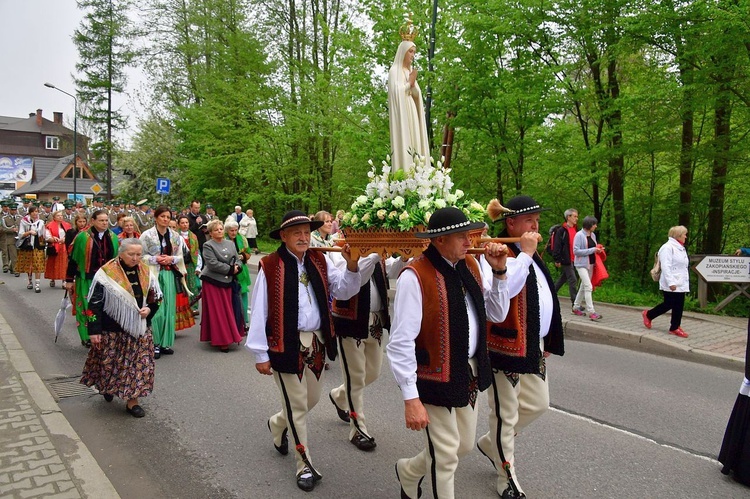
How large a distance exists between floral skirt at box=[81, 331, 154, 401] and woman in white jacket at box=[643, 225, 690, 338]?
7519 millimetres

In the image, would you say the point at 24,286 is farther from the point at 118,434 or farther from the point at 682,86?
the point at 682,86

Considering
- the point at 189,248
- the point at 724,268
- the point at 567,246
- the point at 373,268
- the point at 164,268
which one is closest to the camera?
the point at 373,268

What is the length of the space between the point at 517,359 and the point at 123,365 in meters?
Answer: 4.05

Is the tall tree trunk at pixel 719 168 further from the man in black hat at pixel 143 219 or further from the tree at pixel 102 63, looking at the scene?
the tree at pixel 102 63

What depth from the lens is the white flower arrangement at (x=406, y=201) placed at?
3.70 meters

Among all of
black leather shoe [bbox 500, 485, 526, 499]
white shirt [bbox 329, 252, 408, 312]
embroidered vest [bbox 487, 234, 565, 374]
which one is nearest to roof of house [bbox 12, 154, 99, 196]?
white shirt [bbox 329, 252, 408, 312]

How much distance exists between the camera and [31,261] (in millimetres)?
14242

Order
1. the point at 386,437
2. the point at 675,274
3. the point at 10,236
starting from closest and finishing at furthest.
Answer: the point at 386,437 → the point at 675,274 → the point at 10,236

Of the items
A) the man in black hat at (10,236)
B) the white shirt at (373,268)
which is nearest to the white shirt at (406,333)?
the white shirt at (373,268)

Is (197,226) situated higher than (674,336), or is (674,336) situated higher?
(197,226)

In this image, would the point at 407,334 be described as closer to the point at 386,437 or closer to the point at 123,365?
the point at 386,437

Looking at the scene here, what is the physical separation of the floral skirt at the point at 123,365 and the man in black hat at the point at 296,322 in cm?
205

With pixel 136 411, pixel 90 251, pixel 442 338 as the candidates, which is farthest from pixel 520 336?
pixel 90 251

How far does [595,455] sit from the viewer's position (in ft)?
15.0
